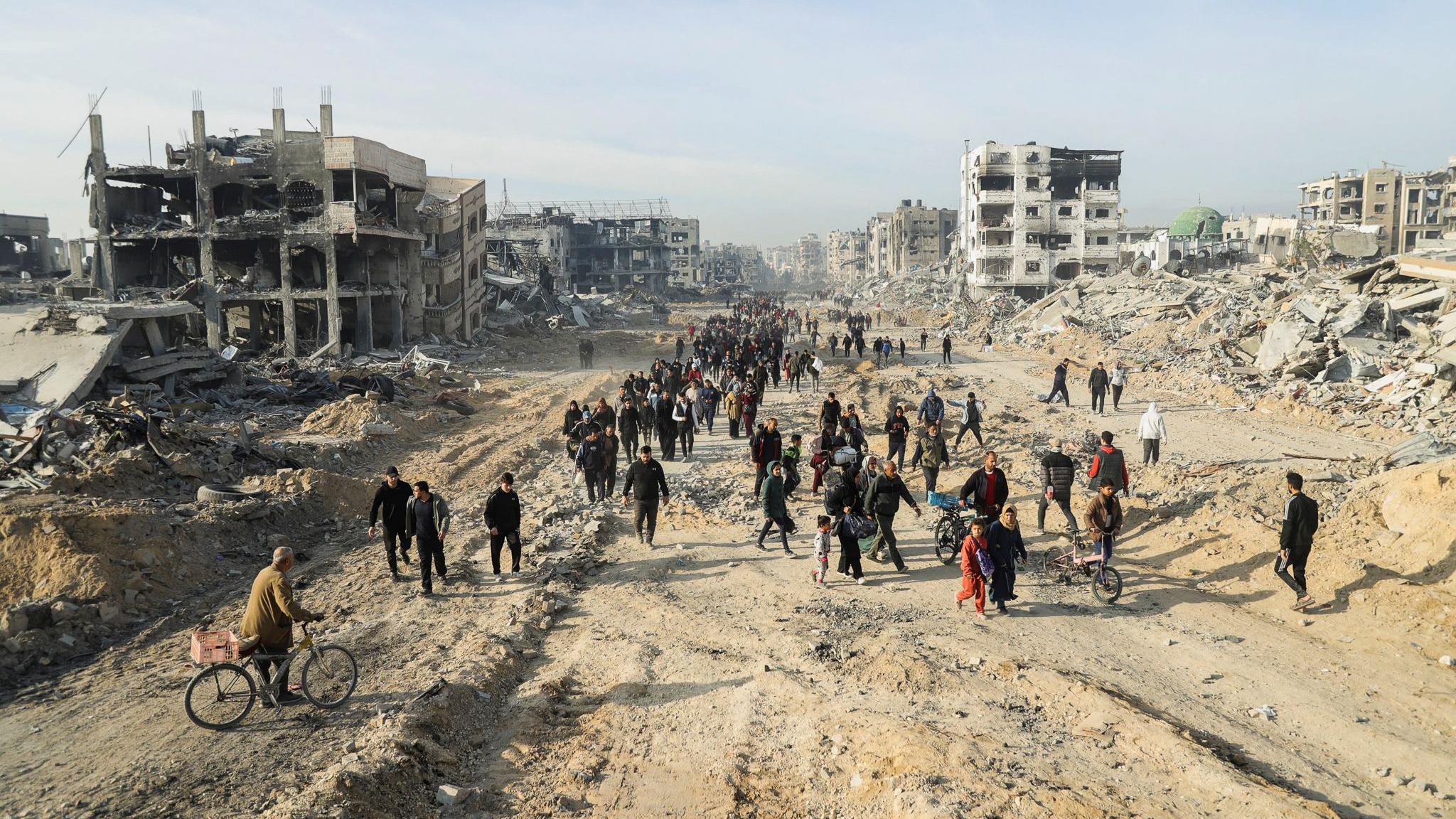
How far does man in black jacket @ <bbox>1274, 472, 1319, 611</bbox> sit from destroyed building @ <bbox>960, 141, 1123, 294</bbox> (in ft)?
193

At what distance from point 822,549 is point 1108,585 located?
10.6 ft

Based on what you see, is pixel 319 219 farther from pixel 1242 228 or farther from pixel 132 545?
pixel 1242 228

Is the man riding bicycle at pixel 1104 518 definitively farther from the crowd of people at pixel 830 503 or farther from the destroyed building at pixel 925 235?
the destroyed building at pixel 925 235

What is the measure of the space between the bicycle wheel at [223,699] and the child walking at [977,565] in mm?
6824

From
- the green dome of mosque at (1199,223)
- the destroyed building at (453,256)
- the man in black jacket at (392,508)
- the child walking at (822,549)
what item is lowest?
the child walking at (822,549)

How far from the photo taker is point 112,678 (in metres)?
8.38

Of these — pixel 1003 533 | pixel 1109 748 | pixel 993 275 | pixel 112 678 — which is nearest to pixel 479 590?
pixel 112 678

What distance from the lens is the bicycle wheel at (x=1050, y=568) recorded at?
35.6ft

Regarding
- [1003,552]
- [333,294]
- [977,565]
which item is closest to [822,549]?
[977,565]

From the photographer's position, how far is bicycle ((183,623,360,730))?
7.11 metres

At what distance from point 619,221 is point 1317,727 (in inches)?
3821

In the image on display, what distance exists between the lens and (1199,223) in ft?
261

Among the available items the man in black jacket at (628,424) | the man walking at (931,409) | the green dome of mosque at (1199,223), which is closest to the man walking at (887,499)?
the man walking at (931,409)

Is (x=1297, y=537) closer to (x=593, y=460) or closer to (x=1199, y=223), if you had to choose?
(x=593, y=460)
